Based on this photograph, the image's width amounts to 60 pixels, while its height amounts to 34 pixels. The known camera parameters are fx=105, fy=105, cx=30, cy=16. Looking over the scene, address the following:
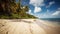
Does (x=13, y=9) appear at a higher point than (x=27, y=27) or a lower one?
Result: higher

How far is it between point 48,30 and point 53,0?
23.0 inches

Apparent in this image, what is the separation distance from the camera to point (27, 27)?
194 centimetres

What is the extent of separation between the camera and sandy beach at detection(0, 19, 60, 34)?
191cm

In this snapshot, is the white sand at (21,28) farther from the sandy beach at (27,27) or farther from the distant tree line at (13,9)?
the distant tree line at (13,9)

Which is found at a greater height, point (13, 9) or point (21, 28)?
point (13, 9)

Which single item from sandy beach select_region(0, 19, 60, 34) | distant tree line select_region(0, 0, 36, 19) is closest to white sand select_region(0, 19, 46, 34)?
sandy beach select_region(0, 19, 60, 34)

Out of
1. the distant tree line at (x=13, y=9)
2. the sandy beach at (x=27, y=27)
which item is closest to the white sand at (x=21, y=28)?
the sandy beach at (x=27, y=27)

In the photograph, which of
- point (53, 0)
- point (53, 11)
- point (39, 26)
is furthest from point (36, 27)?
point (53, 0)

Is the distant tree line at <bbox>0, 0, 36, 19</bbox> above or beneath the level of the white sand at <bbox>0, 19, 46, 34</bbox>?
above

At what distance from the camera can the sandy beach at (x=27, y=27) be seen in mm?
1908

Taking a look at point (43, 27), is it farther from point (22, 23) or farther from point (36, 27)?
point (22, 23)

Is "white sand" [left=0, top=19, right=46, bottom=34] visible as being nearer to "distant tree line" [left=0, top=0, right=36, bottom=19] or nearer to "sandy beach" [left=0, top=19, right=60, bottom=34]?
"sandy beach" [left=0, top=19, right=60, bottom=34]

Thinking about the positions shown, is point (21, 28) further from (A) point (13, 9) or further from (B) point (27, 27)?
(A) point (13, 9)

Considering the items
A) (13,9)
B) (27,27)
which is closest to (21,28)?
(27,27)
